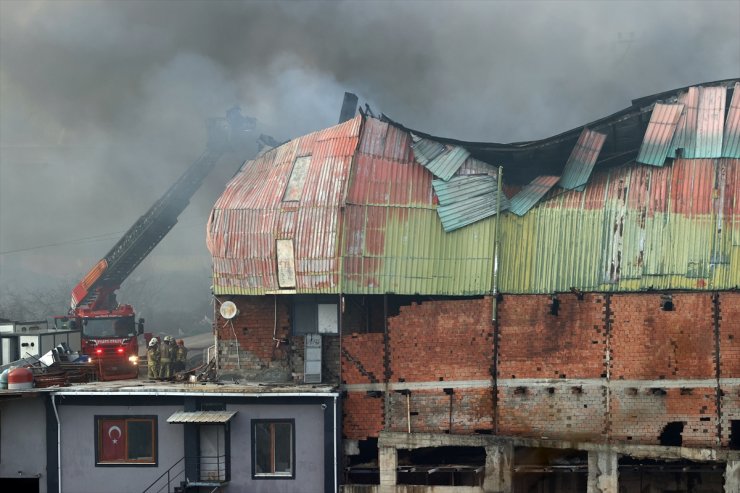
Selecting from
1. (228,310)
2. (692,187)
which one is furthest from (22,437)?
(692,187)

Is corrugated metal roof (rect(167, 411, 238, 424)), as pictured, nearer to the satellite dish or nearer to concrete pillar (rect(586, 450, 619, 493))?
the satellite dish

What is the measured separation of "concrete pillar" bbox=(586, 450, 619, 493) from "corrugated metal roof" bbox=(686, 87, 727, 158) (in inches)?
274

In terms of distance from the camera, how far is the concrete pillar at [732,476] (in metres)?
19.1

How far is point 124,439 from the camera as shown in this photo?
828 inches

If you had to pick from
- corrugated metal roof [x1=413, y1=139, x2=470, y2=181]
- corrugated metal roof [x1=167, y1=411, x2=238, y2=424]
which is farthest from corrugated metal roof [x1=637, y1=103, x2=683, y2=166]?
corrugated metal roof [x1=167, y1=411, x2=238, y2=424]

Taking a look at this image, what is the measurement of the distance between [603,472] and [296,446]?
683cm

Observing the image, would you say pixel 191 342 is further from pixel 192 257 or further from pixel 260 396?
pixel 260 396

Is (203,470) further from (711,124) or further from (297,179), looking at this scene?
(711,124)

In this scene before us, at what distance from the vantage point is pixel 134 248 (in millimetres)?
30766

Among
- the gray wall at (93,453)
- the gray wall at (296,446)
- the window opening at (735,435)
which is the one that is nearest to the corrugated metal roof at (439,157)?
the gray wall at (296,446)

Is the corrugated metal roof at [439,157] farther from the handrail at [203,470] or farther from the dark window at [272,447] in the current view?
the handrail at [203,470]

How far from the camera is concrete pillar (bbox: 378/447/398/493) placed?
20281 mm

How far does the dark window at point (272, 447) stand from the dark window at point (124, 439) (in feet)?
8.07

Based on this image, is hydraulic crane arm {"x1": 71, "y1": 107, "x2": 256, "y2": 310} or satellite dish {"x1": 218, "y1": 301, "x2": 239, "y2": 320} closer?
satellite dish {"x1": 218, "y1": 301, "x2": 239, "y2": 320}
